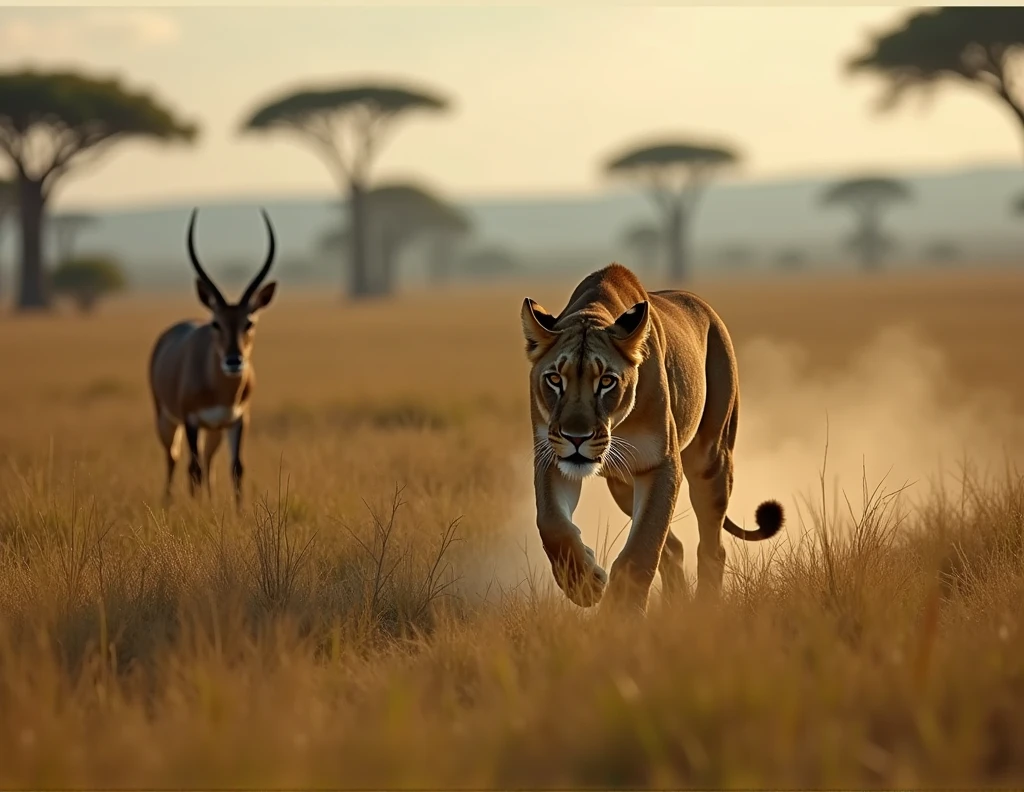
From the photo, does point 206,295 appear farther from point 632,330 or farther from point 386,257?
point 386,257

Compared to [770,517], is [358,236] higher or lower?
higher

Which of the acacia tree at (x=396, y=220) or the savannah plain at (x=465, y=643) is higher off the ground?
the acacia tree at (x=396, y=220)

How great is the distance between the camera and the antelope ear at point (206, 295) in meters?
10.2

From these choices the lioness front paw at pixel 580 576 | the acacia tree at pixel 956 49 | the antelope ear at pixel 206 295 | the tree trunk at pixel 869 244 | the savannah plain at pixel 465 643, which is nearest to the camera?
the savannah plain at pixel 465 643

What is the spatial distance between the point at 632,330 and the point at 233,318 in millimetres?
5061

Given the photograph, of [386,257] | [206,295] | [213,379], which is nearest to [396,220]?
[386,257]

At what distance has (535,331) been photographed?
5527 mm

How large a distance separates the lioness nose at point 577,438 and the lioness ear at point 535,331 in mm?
462

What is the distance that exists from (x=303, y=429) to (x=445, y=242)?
10505cm

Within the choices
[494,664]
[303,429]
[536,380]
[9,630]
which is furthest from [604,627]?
[303,429]

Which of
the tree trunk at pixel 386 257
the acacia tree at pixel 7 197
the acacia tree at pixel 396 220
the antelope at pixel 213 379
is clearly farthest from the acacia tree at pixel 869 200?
the antelope at pixel 213 379

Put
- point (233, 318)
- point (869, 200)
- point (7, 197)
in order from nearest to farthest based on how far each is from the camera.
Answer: point (233, 318) < point (7, 197) < point (869, 200)

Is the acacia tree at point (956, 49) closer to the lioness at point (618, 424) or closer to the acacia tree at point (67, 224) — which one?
the lioness at point (618, 424)

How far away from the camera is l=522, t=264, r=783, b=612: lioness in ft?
17.3
